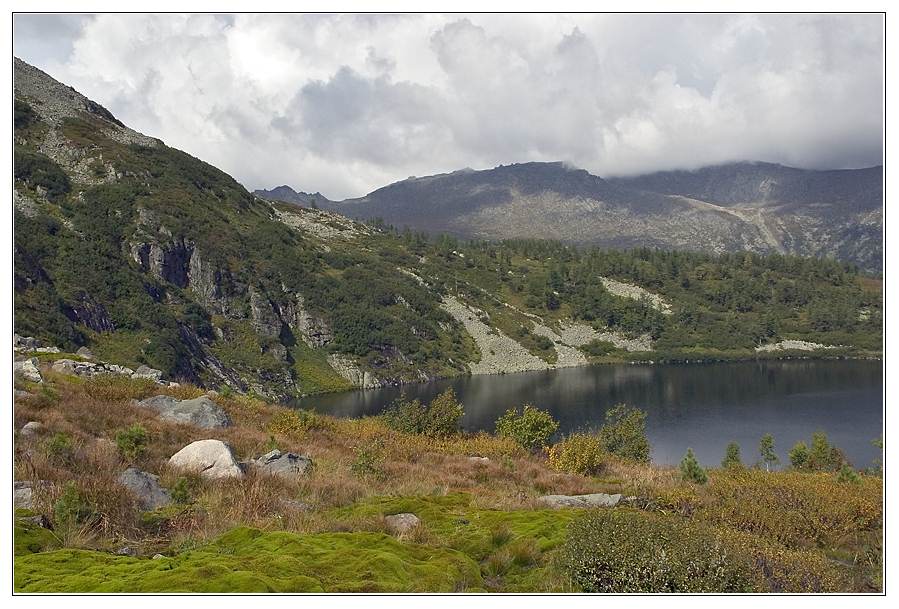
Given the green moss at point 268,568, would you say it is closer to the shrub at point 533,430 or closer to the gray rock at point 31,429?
the gray rock at point 31,429

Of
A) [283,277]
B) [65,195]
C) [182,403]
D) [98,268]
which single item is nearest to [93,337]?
[98,268]

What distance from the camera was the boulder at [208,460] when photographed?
12.1 metres

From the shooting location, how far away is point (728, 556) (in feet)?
23.5

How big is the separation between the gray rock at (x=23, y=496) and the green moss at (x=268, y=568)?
5.01 ft

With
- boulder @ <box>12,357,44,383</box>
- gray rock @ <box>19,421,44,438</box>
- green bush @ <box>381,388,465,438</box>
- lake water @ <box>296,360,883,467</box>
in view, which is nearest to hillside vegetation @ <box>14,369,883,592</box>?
gray rock @ <box>19,421,44,438</box>

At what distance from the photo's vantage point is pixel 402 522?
32.4 ft

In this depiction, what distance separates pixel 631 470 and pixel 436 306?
550 ft

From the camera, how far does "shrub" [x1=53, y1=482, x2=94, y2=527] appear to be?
8.01 m

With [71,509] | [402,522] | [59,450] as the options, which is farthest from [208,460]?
[402,522]

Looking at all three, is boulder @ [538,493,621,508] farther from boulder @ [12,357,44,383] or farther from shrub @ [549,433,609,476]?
boulder @ [12,357,44,383]

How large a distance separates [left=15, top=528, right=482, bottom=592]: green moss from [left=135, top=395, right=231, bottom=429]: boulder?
36.1 feet

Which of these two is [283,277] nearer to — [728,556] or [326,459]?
[326,459]

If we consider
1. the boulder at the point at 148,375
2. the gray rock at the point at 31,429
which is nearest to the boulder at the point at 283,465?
the gray rock at the point at 31,429

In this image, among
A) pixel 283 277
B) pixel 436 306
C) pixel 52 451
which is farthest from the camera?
pixel 436 306
